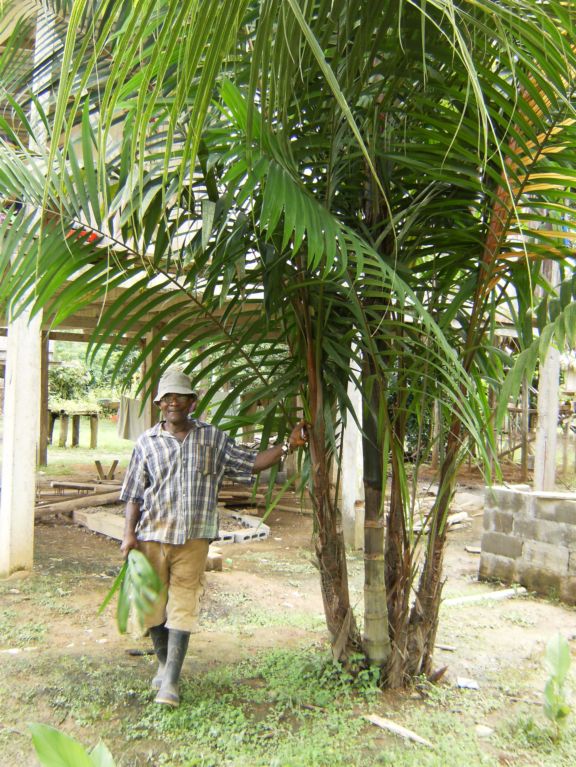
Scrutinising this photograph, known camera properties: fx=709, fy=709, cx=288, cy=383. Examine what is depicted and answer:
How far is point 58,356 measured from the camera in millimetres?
30047

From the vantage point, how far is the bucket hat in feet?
12.0

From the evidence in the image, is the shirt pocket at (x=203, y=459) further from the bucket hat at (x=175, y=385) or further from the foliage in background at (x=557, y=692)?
the foliage in background at (x=557, y=692)

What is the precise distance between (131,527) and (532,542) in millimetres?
4079

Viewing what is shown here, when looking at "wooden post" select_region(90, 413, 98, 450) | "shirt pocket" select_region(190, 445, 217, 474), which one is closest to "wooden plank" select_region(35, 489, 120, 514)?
"shirt pocket" select_region(190, 445, 217, 474)

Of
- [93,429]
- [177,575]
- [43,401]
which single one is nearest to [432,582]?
[177,575]

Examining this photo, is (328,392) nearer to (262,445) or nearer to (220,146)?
(262,445)

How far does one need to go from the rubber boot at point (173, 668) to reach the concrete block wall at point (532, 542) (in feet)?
10.4

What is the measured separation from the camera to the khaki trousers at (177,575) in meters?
3.74

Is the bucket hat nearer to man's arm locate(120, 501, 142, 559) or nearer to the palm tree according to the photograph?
the palm tree

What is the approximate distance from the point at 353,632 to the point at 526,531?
128 inches

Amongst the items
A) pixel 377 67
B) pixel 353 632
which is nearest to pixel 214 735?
pixel 353 632

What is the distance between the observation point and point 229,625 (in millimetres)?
5234

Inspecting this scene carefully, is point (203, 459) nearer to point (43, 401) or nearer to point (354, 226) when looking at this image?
point (354, 226)

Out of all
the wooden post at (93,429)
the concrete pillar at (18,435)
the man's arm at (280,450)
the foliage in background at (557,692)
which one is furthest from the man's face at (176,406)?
the wooden post at (93,429)
